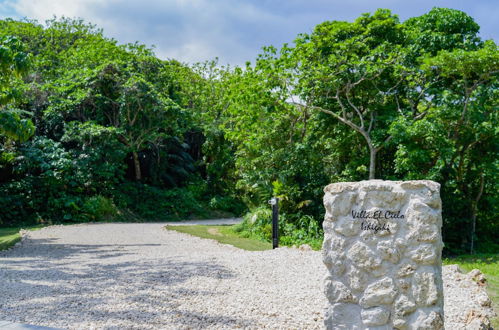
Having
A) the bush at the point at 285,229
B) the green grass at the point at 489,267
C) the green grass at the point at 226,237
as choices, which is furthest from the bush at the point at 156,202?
the green grass at the point at 489,267

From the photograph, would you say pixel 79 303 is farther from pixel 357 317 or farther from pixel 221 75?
pixel 221 75

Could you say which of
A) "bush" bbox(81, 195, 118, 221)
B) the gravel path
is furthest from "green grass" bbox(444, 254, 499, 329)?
"bush" bbox(81, 195, 118, 221)

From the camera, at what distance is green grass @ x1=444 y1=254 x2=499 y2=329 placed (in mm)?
6059

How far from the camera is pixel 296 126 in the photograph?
48.5 feet

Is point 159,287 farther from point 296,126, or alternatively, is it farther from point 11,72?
point 296,126

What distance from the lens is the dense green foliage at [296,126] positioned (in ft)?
37.4

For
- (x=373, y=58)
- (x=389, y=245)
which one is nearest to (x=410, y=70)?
(x=373, y=58)

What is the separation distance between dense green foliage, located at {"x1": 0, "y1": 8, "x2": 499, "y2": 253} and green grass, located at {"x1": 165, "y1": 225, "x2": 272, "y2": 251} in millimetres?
567

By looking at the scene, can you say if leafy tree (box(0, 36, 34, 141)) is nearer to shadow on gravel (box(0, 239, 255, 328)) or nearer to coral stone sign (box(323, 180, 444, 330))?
shadow on gravel (box(0, 239, 255, 328))

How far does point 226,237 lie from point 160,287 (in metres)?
6.32

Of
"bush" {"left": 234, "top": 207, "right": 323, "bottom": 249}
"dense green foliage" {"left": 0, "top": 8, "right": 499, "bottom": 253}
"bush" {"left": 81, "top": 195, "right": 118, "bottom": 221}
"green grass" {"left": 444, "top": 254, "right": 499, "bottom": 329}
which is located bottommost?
"green grass" {"left": 444, "top": 254, "right": 499, "bottom": 329}

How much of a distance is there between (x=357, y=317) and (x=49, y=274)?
16.4 ft

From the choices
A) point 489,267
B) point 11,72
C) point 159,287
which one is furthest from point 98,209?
point 489,267

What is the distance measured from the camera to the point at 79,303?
17.3 feet
